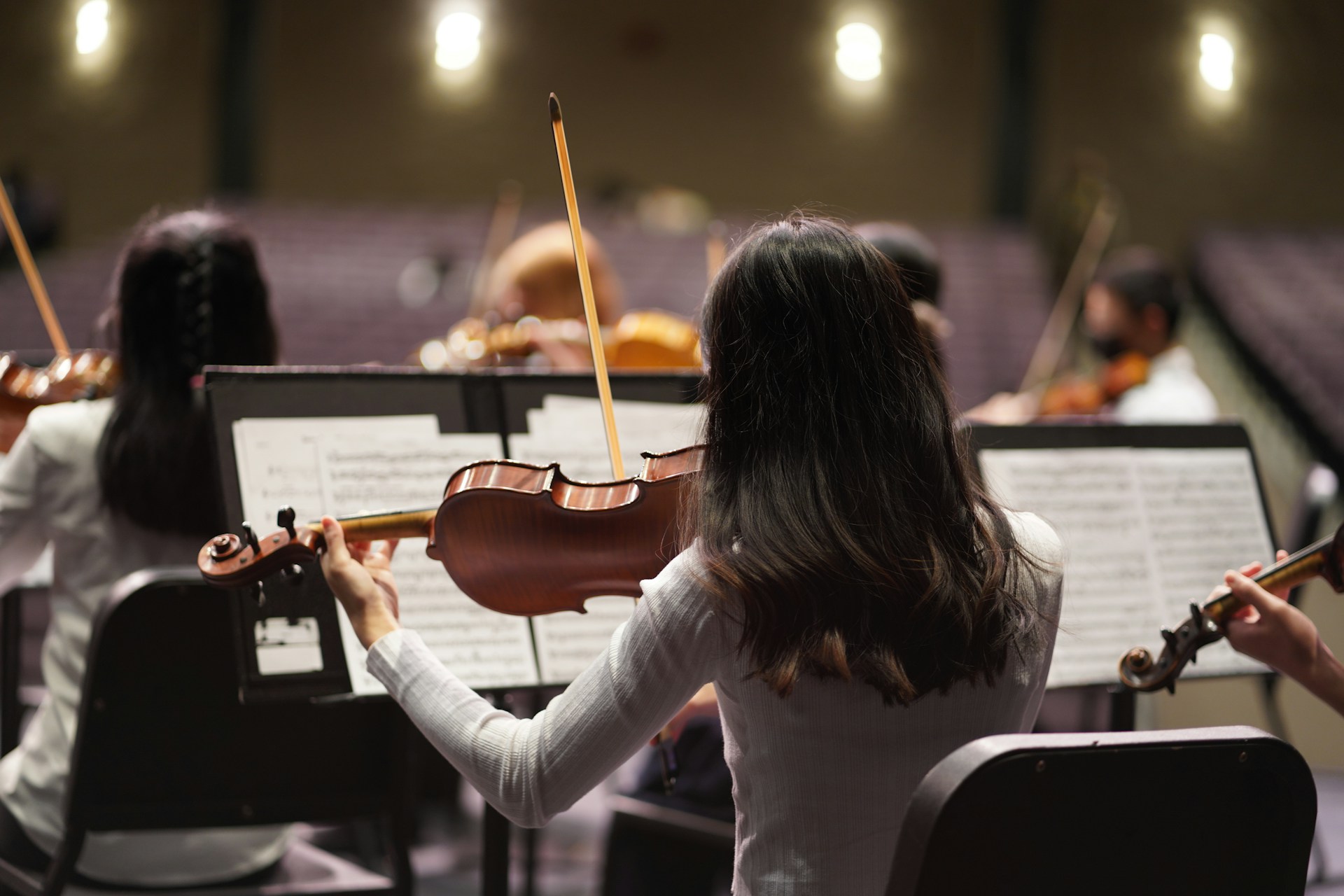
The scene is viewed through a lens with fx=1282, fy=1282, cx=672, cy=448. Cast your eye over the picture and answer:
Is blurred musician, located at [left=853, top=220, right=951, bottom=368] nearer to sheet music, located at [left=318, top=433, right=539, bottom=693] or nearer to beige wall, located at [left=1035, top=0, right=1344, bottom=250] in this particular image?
sheet music, located at [left=318, top=433, right=539, bottom=693]

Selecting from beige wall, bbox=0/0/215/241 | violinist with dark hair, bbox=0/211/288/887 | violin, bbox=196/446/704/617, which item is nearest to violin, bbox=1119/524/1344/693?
violin, bbox=196/446/704/617

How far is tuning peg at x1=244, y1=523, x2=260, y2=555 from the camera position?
3.88ft

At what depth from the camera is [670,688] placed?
101cm

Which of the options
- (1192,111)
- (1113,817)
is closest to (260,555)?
(1113,817)

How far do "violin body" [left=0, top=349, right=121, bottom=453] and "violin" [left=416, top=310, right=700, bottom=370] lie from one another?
74 centimetres

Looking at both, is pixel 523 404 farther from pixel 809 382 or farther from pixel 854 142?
pixel 854 142

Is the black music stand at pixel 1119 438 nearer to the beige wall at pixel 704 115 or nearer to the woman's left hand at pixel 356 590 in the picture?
the woman's left hand at pixel 356 590

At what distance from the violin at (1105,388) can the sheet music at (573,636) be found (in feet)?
7.93

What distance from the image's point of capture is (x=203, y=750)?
1608 millimetres

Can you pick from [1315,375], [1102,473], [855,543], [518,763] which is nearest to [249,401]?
[518,763]

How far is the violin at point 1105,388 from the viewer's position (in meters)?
3.61

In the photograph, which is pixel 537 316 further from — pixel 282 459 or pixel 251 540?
pixel 251 540

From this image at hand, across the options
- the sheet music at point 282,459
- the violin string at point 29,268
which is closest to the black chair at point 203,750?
the sheet music at point 282,459

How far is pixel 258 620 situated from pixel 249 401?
0.27m
